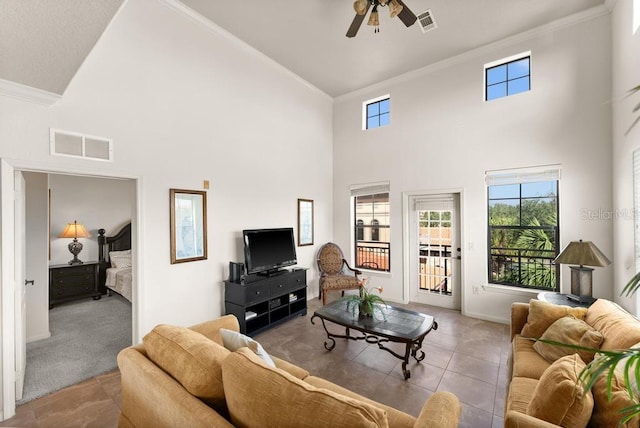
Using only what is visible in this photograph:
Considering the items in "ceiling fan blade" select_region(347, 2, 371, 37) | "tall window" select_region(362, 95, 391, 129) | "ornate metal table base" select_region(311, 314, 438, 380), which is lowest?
"ornate metal table base" select_region(311, 314, 438, 380)

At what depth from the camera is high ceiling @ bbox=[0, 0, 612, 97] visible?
163cm

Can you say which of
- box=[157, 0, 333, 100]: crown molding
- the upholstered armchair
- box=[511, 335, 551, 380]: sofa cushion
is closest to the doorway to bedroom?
box=[157, 0, 333, 100]: crown molding

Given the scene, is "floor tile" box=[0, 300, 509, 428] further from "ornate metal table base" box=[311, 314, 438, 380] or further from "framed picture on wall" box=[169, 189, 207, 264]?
"framed picture on wall" box=[169, 189, 207, 264]

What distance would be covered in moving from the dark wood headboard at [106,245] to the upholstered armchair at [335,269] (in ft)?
13.7

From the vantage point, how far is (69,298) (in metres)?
4.99

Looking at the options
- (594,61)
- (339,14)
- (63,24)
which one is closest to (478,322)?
(594,61)

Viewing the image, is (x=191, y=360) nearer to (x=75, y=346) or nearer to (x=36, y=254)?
(x=75, y=346)

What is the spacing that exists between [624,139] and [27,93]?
5.71 metres

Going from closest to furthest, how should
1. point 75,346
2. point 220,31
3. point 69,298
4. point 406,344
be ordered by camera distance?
point 406,344 < point 75,346 < point 220,31 < point 69,298

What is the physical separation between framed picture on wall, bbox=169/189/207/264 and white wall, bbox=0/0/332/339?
8 cm

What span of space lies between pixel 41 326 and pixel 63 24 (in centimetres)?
376

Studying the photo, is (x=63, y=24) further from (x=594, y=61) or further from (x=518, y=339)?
(x=594, y=61)

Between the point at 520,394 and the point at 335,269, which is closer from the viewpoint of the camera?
the point at 520,394

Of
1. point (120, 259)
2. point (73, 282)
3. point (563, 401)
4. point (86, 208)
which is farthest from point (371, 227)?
point (86, 208)
